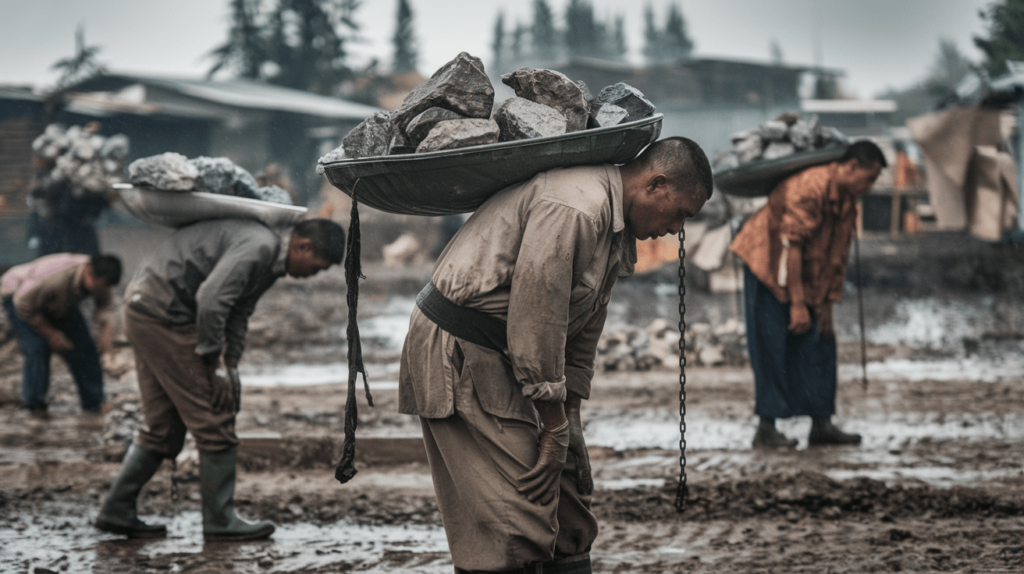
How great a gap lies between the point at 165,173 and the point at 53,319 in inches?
147

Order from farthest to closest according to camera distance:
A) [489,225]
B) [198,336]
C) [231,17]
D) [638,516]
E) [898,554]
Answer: [231,17] → [638,516] → [198,336] → [898,554] → [489,225]

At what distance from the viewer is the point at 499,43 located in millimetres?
65500

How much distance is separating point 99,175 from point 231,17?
1922 centimetres

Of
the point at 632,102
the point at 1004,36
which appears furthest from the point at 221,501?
the point at 1004,36

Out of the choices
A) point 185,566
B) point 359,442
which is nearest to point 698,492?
point 359,442

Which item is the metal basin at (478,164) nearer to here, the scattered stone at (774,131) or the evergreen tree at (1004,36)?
the scattered stone at (774,131)

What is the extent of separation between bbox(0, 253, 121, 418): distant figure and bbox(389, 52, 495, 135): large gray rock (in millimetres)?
4643

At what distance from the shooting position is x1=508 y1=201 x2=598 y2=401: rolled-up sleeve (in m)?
2.13

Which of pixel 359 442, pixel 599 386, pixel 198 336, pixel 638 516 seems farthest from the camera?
pixel 599 386

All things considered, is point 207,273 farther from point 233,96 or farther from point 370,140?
point 233,96

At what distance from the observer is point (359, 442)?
510cm

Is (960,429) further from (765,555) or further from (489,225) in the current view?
(489,225)

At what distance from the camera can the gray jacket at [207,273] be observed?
3.57m

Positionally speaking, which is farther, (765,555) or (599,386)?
(599,386)
